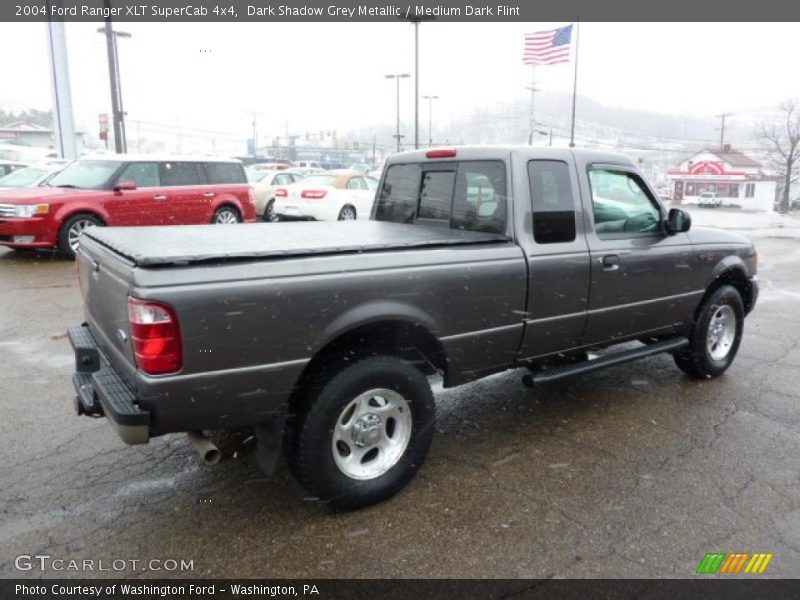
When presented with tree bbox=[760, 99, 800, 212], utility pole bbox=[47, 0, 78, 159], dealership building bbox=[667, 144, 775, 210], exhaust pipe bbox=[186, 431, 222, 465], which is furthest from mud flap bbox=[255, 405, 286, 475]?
dealership building bbox=[667, 144, 775, 210]

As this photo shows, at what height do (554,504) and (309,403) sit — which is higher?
(309,403)

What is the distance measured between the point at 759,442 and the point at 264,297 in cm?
341

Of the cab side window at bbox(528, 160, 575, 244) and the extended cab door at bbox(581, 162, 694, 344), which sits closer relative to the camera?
the cab side window at bbox(528, 160, 575, 244)

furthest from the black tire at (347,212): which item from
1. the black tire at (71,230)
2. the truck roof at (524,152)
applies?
the truck roof at (524,152)

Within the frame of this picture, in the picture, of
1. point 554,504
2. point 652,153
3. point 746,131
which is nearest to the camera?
point 554,504

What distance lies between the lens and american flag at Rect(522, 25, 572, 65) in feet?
85.9

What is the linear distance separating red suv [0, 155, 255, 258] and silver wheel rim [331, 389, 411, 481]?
29.4 ft

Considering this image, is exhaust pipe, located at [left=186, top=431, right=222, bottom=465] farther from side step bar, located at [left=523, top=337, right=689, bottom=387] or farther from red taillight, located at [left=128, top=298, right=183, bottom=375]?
side step bar, located at [left=523, top=337, right=689, bottom=387]

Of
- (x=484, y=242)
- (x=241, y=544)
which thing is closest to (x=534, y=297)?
(x=484, y=242)

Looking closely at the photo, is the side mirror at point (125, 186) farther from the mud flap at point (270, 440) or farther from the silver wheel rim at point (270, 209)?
the mud flap at point (270, 440)

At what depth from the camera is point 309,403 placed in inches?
119

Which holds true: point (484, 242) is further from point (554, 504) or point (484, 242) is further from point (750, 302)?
point (750, 302)

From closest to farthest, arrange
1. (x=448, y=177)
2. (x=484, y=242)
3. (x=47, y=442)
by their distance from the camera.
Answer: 1. (x=484, y=242)
2. (x=47, y=442)
3. (x=448, y=177)

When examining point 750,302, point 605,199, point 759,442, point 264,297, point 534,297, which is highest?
point 605,199
